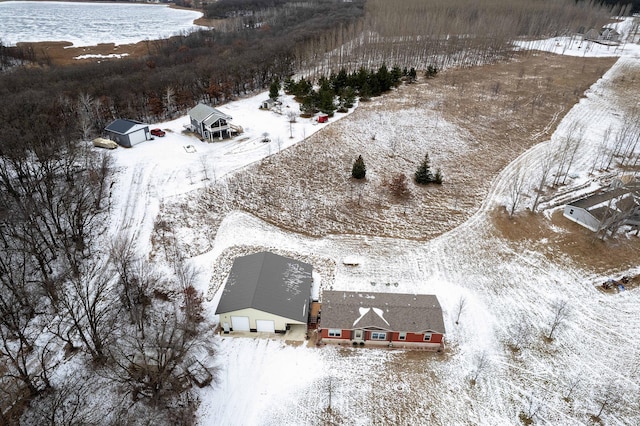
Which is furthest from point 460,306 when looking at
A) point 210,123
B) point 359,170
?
point 210,123

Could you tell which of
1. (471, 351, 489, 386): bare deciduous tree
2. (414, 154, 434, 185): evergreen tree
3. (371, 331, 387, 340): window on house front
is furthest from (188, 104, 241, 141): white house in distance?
(471, 351, 489, 386): bare deciduous tree

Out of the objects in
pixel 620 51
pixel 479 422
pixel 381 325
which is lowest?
pixel 479 422

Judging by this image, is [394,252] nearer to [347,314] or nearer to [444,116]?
[347,314]

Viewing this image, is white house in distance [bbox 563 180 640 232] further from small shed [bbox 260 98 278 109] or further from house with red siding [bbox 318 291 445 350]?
small shed [bbox 260 98 278 109]

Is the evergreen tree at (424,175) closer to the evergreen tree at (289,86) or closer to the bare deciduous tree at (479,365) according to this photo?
the bare deciduous tree at (479,365)

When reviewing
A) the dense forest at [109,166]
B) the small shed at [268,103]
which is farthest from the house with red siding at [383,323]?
the small shed at [268,103]

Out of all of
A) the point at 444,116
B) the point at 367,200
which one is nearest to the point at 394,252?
the point at 367,200

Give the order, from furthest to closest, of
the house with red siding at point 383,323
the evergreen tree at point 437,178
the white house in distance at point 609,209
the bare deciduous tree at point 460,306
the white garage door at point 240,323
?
the evergreen tree at point 437,178, the white house in distance at point 609,209, the bare deciduous tree at point 460,306, the white garage door at point 240,323, the house with red siding at point 383,323

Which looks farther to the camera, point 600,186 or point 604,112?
point 604,112
